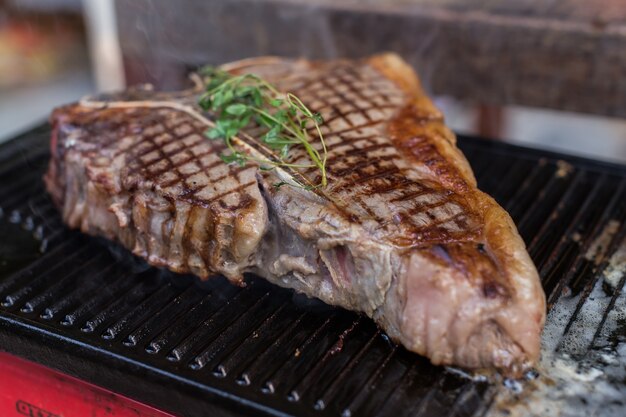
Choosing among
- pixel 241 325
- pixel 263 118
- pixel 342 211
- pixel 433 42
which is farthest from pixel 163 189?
pixel 433 42

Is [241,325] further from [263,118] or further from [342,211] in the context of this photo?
[263,118]

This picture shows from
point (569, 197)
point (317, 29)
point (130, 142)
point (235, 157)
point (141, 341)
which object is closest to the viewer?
point (141, 341)

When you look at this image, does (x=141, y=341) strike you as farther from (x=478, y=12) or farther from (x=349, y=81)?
(x=478, y=12)

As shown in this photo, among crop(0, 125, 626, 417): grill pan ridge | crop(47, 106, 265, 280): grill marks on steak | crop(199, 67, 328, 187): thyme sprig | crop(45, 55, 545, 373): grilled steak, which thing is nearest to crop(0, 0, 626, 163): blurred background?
crop(0, 125, 626, 417): grill pan ridge

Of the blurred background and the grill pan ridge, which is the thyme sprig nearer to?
the grill pan ridge

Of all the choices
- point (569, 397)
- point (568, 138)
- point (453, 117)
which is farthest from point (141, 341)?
point (568, 138)

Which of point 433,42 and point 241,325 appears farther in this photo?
point 433,42
